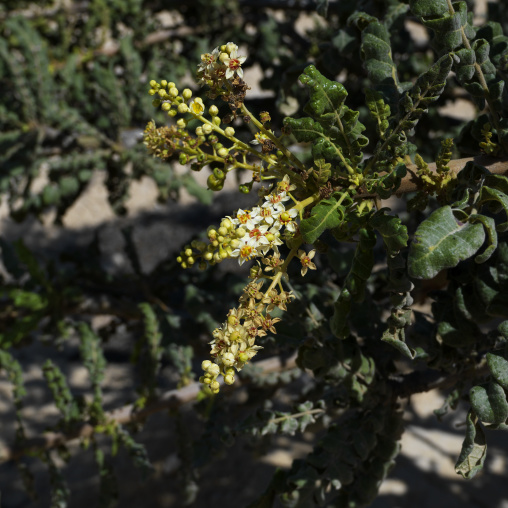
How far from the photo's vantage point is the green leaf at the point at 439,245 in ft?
2.79

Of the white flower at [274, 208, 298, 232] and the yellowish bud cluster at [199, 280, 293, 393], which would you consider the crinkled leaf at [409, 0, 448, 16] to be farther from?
the yellowish bud cluster at [199, 280, 293, 393]

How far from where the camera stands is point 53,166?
7.34 ft

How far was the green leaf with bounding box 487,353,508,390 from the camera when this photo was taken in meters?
0.94

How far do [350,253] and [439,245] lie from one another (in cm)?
77

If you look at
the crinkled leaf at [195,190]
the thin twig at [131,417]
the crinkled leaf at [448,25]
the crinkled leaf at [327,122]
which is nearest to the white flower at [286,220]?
the crinkled leaf at [327,122]

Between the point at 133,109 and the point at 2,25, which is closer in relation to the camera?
the point at 133,109

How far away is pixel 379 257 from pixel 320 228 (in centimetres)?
101

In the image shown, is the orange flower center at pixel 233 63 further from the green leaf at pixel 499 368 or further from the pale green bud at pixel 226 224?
the green leaf at pixel 499 368

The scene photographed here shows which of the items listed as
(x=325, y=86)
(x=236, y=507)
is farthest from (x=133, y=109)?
(x=236, y=507)

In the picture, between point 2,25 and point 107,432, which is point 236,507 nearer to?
point 107,432

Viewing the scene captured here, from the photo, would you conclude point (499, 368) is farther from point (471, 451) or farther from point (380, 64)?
point (380, 64)

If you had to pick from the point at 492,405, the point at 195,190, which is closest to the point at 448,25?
the point at 492,405

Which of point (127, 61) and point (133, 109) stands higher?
point (127, 61)

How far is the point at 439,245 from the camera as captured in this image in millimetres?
859
